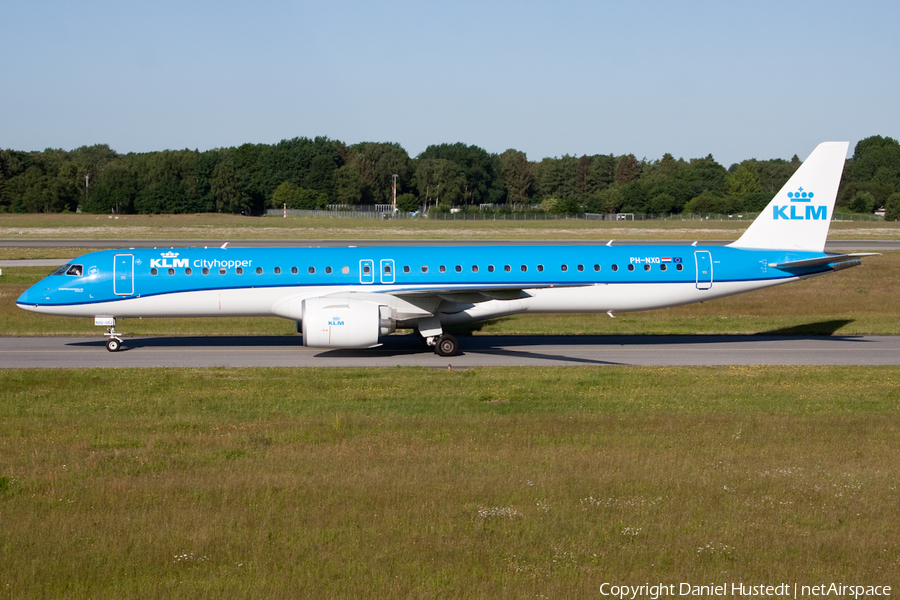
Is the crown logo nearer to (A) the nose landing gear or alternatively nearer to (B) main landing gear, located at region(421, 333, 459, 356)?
(B) main landing gear, located at region(421, 333, 459, 356)

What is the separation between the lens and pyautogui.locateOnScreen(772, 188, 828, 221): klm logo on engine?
96.4 feet

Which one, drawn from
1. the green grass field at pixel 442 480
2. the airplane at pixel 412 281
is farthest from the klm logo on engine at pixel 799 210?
the green grass field at pixel 442 480

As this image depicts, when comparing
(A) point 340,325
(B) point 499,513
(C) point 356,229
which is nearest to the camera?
(B) point 499,513

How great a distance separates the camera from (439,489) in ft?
40.5

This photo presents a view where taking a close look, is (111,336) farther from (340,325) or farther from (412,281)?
(412,281)

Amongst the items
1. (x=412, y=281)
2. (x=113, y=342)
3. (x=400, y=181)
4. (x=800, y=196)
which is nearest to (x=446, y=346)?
(x=412, y=281)

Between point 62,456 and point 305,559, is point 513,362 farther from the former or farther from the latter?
point 305,559

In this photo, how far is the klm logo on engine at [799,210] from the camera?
2938 centimetres

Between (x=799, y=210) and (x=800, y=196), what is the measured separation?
492mm

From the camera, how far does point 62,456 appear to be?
14.2 metres

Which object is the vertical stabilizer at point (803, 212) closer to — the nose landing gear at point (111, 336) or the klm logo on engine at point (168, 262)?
the klm logo on engine at point (168, 262)

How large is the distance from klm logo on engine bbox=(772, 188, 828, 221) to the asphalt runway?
4.38 metres

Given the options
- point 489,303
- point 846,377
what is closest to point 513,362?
point 489,303

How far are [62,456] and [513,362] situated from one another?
46.9ft
